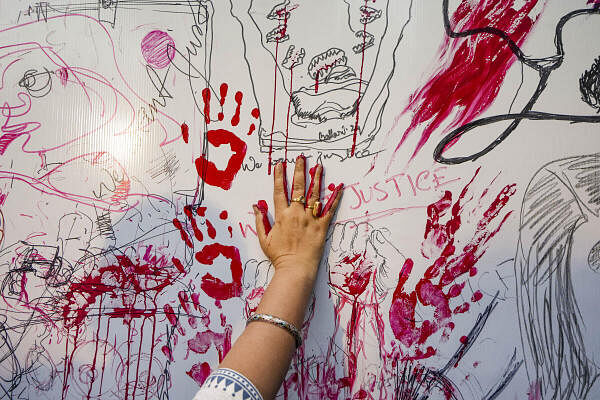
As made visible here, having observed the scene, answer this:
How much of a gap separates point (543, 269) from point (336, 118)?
1.79ft

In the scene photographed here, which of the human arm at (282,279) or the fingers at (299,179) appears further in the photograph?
the fingers at (299,179)

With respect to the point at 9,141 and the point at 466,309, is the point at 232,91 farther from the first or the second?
the point at 466,309

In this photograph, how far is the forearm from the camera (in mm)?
546

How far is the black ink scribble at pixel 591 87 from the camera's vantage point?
2.50ft

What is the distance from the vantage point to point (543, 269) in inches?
30.0

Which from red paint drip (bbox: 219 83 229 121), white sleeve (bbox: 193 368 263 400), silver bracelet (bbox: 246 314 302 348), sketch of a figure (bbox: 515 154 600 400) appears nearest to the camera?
white sleeve (bbox: 193 368 263 400)

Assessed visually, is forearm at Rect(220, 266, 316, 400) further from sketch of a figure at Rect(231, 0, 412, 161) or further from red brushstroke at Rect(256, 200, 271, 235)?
sketch of a figure at Rect(231, 0, 412, 161)

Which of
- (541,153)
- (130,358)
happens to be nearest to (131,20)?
(130,358)

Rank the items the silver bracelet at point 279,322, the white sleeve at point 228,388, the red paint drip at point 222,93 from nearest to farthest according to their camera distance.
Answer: the white sleeve at point 228,388 < the silver bracelet at point 279,322 < the red paint drip at point 222,93

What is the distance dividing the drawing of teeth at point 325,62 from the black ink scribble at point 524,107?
248mm

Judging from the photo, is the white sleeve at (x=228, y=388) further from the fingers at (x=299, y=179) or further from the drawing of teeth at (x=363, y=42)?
the drawing of teeth at (x=363, y=42)

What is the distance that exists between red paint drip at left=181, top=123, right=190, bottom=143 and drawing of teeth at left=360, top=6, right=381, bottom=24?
469 millimetres

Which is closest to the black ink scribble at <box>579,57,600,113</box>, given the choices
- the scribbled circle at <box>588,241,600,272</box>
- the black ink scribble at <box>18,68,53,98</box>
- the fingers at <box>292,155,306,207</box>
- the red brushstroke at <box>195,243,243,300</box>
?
the scribbled circle at <box>588,241,600,272</box>

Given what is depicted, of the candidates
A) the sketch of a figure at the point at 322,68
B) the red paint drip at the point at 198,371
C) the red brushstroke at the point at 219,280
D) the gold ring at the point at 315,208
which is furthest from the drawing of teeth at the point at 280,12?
the red paint drip at the point at 198,371
